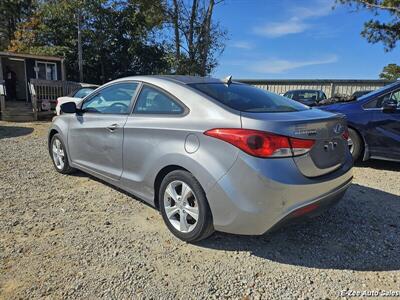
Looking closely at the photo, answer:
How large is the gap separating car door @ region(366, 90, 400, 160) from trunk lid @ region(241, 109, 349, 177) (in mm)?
2910

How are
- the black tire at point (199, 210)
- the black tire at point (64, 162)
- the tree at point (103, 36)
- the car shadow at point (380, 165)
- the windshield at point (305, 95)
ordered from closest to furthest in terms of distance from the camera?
the black tire at point (199, 210)
the black tire at point (64, 162)
the car shadow at point (380, 165)
the windshield at point (305, 95)
the tree at point (103, 36)

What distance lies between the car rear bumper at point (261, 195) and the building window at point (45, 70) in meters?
20.5

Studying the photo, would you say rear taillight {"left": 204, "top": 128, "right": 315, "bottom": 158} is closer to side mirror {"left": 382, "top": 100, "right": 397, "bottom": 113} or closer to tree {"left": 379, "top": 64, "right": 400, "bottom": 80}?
side mirror {"left": 382, "top": 100, "right": 397, "bottom": 113}

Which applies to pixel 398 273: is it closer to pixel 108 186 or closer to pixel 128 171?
pixel 128 171

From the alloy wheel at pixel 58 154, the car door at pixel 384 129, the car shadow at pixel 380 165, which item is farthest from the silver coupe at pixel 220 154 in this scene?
the car shadow at pixel 380 165

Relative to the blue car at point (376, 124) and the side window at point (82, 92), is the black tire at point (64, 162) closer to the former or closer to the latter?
the blue car at point (376, 124)

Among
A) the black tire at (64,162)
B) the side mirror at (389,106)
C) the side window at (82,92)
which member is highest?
the side window at (82,92)

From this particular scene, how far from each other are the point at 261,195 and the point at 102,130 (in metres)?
2.24

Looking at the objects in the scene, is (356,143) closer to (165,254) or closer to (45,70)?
(165,254)

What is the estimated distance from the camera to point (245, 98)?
11.0 ft

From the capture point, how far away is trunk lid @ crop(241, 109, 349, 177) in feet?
8.82

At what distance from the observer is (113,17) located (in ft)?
80.1

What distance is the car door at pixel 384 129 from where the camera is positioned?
550cm

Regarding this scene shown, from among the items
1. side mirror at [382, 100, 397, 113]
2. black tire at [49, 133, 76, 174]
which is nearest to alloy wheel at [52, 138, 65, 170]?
black tire at [49, 133, 76, 174]
